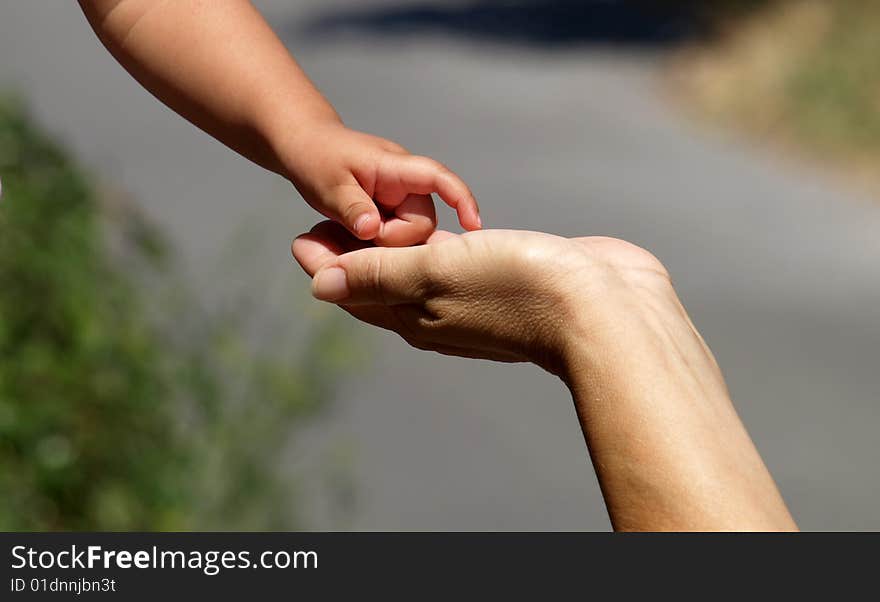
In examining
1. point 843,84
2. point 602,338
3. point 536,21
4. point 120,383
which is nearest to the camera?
point 602,338

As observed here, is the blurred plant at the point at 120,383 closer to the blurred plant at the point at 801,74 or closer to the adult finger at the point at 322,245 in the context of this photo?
the adult finger at the point at 322,245

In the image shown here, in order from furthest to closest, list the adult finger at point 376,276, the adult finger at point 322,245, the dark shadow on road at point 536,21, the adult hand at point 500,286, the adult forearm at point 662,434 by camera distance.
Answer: the dark shadow on road at point 536,21, the adult finger at point 322,245, the adult finger at point 376,276, the adult hand at point 500,286, the adult forearm at point 662,434

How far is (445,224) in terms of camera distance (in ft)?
15.6

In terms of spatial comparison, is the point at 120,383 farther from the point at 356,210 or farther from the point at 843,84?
the point at 843,84

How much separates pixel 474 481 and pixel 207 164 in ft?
9.34

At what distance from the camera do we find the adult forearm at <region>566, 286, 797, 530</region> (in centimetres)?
129

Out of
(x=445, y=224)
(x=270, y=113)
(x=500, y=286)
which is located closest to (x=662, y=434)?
(x=500, y=286)

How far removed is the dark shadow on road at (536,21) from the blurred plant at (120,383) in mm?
5348

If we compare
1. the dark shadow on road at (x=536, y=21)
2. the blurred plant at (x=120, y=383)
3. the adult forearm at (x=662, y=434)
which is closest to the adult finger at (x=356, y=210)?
the adult forearm at (x=662, y=434)

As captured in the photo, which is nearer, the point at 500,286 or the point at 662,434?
the point at 662,434

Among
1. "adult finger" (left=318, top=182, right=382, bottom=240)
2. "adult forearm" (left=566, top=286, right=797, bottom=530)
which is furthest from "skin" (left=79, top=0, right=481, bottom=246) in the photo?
"adult forearm" (left=566, top=286, right=797, bottom=530)

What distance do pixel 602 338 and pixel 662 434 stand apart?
171 millimetres

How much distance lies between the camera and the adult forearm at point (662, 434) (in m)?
1.29

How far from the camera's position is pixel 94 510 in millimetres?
2600
